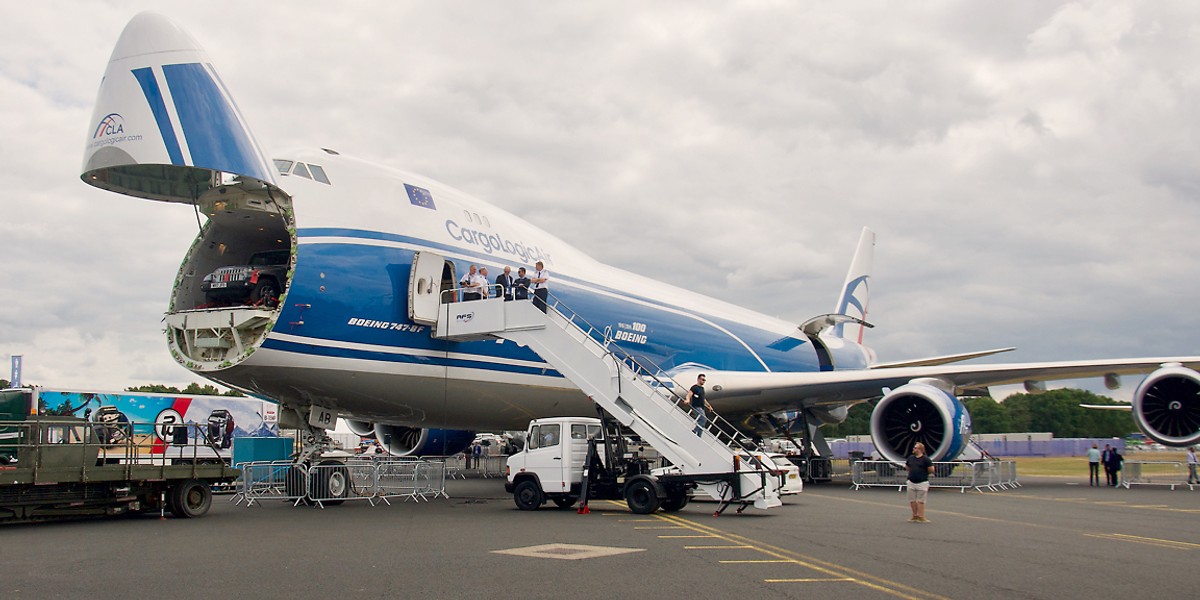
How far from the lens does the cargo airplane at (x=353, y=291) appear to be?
1226 centimetres

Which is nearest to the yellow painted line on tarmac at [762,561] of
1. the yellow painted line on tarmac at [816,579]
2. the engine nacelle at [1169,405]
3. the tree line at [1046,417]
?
the yellow painted line on tarmac at [816,579]

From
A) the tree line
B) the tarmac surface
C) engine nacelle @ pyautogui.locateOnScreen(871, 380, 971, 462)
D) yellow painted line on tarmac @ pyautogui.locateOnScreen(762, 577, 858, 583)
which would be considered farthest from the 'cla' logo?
the tree line

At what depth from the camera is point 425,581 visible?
7.31 meters

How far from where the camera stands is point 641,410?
1445 cm

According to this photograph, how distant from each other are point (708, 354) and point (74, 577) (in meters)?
17.1

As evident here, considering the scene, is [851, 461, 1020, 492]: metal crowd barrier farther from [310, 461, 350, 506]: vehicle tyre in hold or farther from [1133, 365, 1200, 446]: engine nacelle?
[310, 461, 350, 506]: vehicle tyre in hold

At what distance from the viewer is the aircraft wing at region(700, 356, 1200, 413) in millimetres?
20797

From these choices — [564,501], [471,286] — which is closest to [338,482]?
[564,501]

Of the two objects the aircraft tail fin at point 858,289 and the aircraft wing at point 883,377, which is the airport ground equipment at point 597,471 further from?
the aircraft tail fin at point 858,289

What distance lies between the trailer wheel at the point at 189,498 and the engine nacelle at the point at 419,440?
10.2m

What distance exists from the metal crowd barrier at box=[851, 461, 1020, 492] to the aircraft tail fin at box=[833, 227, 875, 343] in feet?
36.4

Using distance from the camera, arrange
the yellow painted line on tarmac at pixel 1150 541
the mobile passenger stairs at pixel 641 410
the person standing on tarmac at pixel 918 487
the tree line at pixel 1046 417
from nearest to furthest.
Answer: the yellow painted line on tarmac at pixel 1150 541 < the person standing on tarmac at pixel 918 487 < the mobile passenger stairs at pixel 641 410 < the tree line at pixel 1046 417

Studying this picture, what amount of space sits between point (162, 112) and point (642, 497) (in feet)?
28.6

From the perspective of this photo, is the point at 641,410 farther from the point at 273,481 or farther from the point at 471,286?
the point at 273,481
